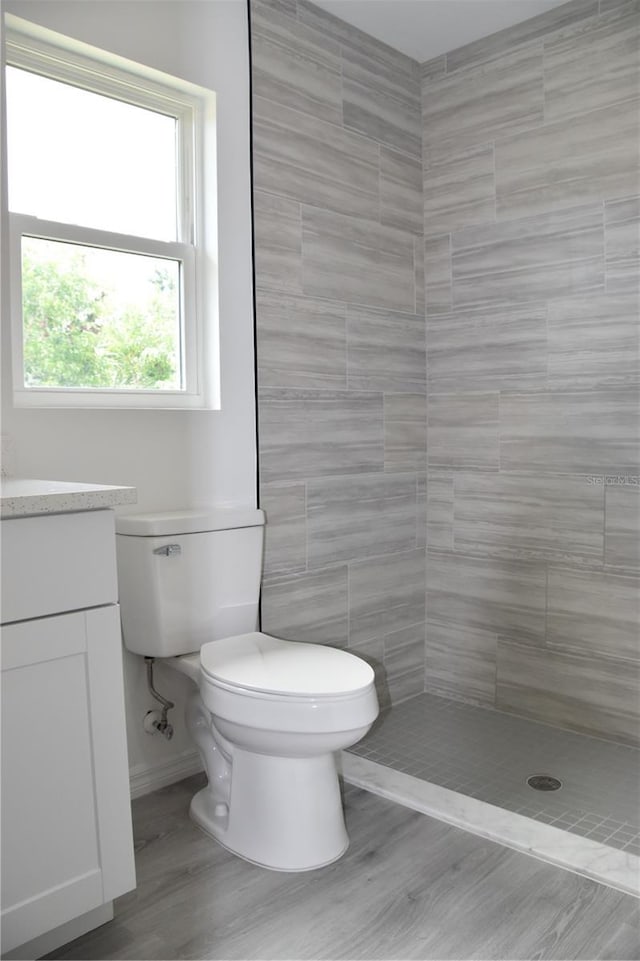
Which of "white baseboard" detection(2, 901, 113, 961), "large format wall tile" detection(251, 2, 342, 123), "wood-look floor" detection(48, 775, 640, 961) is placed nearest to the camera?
"white baseboard" detection(2, 901, 113, 961)

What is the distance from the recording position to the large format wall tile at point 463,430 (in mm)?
2886

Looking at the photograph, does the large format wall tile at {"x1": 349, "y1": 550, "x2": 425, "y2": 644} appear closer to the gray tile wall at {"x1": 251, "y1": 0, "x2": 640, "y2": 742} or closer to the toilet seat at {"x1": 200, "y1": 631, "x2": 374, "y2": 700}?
the gray tile wall at {"x1": 251, "y1": 0, "x2": 640, "y2": 742}

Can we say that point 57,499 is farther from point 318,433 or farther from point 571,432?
point 571,432

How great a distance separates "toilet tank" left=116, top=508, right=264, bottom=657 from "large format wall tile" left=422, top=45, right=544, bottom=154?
1605 millimetres

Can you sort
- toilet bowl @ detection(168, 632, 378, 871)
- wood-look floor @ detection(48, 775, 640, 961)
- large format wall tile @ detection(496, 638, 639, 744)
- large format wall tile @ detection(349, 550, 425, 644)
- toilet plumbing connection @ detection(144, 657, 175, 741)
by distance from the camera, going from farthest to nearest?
large format wall tile @ detection(349, 550, 425, 644), large format wall tile @ detection(496, 638, 639, 744), toilet plumbing connection @ detection(144, 657, 175, 741), toilet bowl @ detection(168, 632, 378, 871), wood-look floor @ detection(48, 775, 640, 961)

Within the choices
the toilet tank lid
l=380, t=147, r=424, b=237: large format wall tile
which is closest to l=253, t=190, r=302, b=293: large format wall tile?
l=380, t=147, r=424, b=237: large format wall tile

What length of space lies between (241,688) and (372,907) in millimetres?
548

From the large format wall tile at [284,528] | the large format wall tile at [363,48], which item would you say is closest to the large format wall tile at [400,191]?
the large format wall tile at [363,48]

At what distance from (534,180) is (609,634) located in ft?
5.02

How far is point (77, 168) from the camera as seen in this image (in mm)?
2178

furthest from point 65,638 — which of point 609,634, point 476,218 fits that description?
point 476,218

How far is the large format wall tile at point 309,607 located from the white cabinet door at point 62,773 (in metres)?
1.01

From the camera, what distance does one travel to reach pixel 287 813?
1927 millimetres

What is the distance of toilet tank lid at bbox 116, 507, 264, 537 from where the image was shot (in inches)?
82.2
